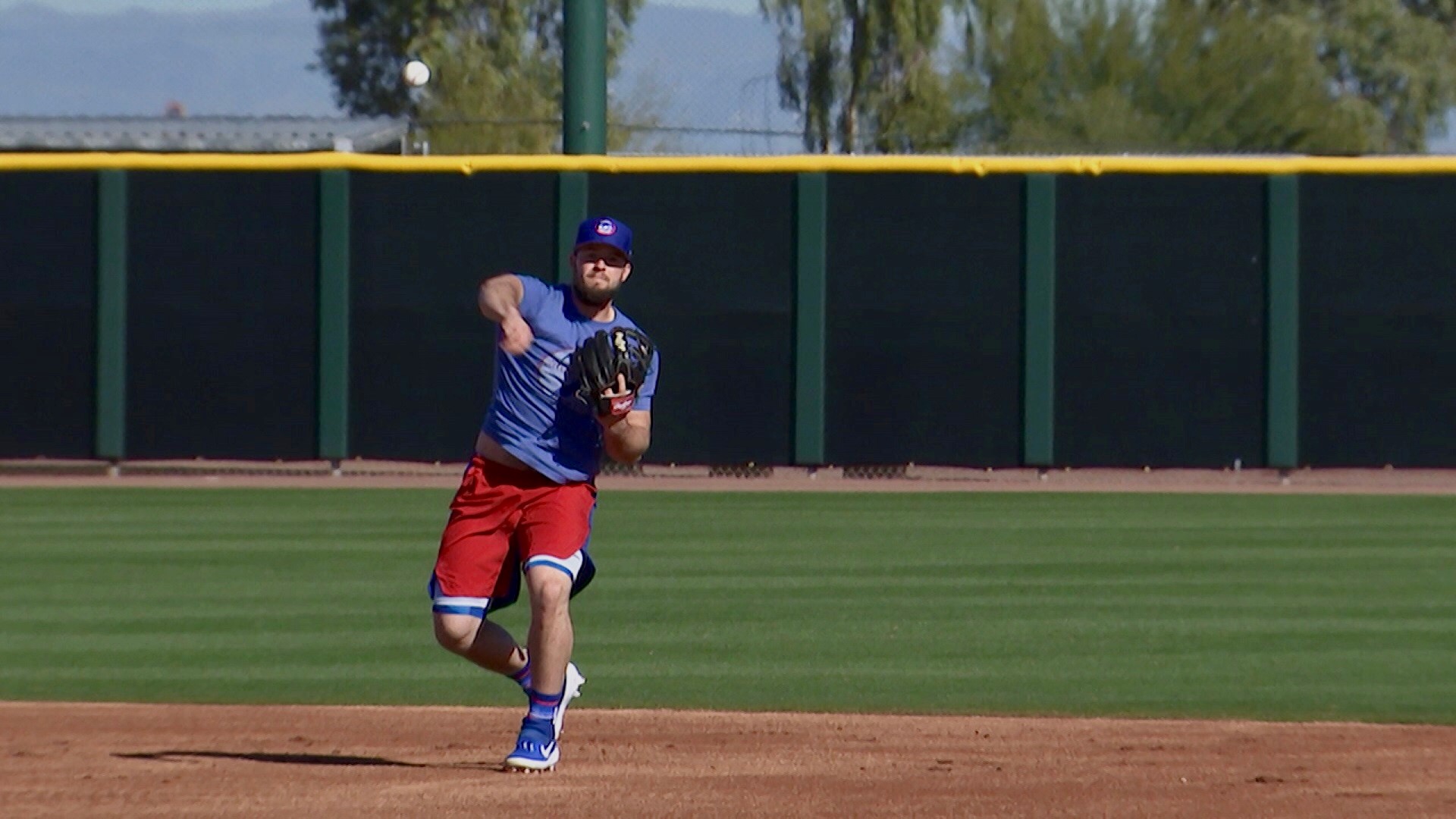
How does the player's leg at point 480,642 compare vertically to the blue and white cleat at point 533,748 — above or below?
above

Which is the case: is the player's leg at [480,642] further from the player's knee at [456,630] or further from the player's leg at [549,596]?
the player's leg at [549,596]

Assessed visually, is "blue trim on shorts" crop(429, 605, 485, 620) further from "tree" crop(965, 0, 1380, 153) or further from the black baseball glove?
"tree" crop(965, 0, 1380, 153)

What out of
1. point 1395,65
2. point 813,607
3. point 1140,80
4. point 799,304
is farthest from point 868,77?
point 813,607

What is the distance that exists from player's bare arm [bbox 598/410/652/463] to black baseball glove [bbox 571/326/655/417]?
3 cm

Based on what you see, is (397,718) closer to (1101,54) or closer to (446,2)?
(1101,54)

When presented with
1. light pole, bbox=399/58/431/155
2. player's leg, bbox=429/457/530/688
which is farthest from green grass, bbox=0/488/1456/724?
light pole, bbox=399/58/431/155

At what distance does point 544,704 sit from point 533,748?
0.45ft

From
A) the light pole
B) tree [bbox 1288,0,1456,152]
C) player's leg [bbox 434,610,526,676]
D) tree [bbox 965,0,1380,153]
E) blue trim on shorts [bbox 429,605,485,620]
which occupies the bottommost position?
player's leg [bbox 434,610,526,676]

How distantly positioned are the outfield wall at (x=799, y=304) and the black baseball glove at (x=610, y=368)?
1116 centimetres

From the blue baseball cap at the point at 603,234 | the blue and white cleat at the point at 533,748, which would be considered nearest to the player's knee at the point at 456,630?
the blue and white cleat at the point at 533,748

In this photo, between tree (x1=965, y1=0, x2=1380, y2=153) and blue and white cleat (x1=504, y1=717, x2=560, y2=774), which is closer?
blue and white cleat (x1=504, y1=717, x2=560, y2=774)

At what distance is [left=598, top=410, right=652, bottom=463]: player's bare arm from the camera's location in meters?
6.76

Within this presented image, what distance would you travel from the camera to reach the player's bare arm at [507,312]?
22.2ft

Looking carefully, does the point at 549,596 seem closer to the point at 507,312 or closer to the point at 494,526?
the point at 494,526
